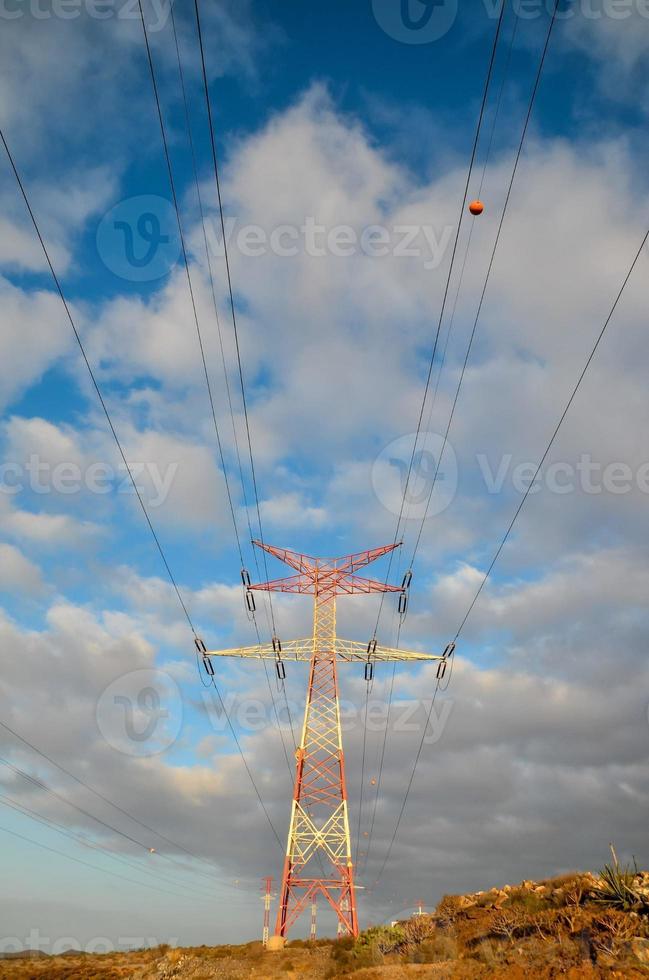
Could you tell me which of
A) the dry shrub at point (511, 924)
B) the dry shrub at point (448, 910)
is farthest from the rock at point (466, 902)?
the dry shrub at point (511, 924)

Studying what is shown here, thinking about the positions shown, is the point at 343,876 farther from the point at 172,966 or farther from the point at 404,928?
the point at 172,966

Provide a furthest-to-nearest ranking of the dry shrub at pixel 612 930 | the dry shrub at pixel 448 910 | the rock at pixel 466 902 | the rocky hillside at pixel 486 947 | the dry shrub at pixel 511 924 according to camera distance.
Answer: the rock at pixel 466 902 → the dry shrub at pixel 448 910 → the dry shrub at pixel 511 924 → the rocky hillside at pixel 486 947 → the dry shrub at pixel 612 930

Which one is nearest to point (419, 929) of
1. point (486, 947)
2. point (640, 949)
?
point (486, 947)

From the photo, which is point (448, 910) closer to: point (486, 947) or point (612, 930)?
point (486, 947)

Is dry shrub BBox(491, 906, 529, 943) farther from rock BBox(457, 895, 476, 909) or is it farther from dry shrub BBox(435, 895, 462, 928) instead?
rock BBox(457, 895, 476, 909)

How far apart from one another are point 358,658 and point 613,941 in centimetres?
2445

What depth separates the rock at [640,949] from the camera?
69.8ft

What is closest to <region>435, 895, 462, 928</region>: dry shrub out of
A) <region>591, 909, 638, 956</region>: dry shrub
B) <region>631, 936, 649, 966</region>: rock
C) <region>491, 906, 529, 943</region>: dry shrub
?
<region>491, 906, 529, 943</region>: dry shrub

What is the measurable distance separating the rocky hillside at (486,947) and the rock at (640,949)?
0.03 metres

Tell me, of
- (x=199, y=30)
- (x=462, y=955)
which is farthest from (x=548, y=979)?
(x=199, y=30)

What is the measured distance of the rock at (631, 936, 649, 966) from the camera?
837 inches

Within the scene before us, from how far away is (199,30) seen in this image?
13.7 m

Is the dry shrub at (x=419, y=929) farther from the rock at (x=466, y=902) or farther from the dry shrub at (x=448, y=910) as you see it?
the rock at (x=466, y=902)

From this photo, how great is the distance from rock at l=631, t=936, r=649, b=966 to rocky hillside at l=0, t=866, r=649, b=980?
0.11ft
